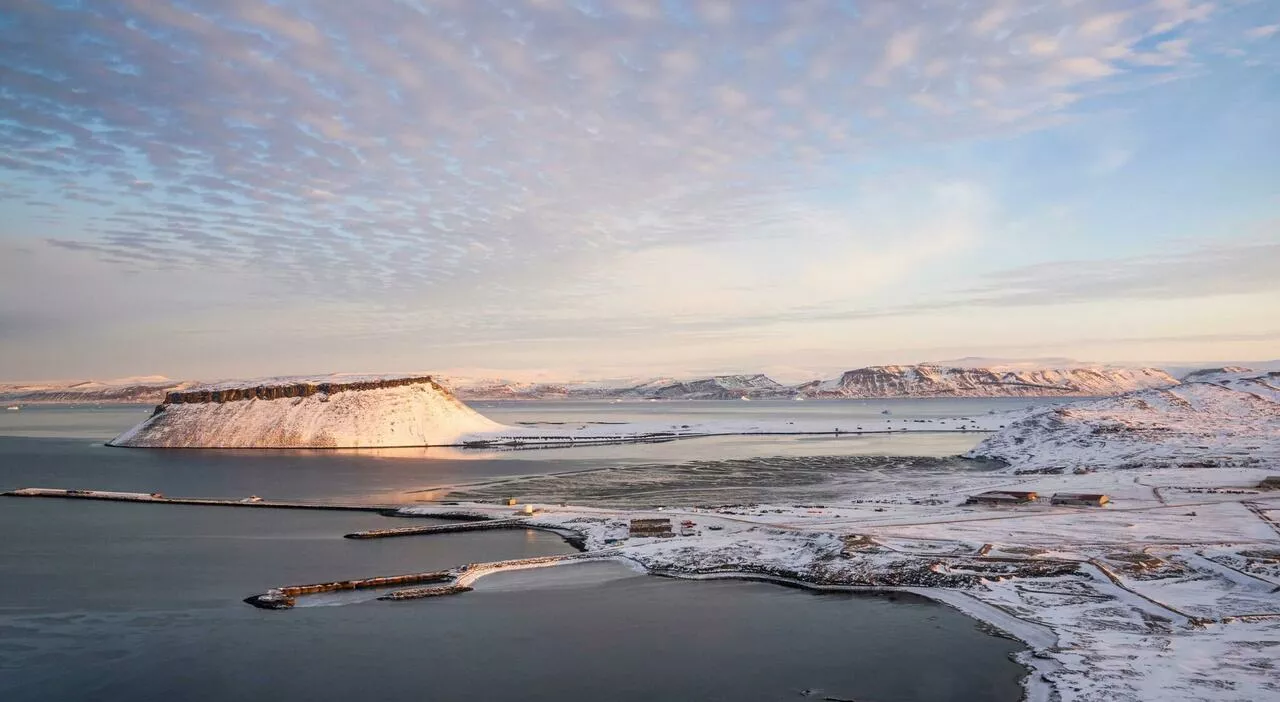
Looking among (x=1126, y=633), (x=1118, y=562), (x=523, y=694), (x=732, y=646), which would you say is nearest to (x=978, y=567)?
(x=1118, y=562)

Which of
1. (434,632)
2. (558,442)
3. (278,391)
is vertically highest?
(278,391)

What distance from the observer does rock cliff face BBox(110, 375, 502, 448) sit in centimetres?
9506

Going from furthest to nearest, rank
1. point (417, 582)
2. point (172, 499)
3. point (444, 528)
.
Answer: point (172, 499) < point (444, 528) < point (417, 582)

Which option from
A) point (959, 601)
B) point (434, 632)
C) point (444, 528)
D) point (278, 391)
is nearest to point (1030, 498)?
point (959, 601)

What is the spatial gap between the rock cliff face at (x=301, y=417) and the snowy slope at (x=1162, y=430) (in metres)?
63.4

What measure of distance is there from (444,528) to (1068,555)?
90.5 ft

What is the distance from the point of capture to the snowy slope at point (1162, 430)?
64.5m

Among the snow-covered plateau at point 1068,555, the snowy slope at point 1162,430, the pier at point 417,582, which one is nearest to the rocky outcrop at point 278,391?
the snow-covered plateau at point 1068,555

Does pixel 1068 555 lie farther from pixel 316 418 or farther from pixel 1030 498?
pixel 316 418

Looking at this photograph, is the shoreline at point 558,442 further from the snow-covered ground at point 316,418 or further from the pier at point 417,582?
the pier at point 417,582

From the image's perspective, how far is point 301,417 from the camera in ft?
316

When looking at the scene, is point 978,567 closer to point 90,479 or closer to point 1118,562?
point 1118,562

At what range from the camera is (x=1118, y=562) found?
29047mm

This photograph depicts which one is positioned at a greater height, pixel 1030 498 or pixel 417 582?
pixel 1030 498
